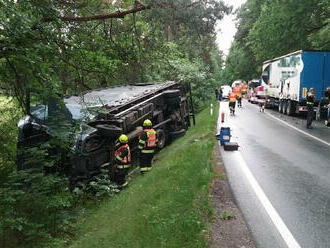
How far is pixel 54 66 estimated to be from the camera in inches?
300

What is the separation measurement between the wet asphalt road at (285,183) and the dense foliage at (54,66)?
344cm

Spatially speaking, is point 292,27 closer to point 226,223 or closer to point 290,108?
point 290,108

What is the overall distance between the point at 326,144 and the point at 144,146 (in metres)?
6.59

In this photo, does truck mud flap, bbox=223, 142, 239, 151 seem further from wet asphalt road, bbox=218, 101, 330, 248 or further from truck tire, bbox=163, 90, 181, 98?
truck tire, bbox=163, 90, 181, 98

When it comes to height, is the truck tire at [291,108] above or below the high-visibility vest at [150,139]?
below

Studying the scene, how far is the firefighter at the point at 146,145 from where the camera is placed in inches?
444

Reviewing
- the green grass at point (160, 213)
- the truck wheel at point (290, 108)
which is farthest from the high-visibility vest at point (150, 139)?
the truck wheel at point (290, 108)

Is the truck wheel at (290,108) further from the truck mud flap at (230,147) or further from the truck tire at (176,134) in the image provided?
the truck mud flap at (230,147)

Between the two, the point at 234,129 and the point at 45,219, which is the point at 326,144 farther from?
the point at 45,219

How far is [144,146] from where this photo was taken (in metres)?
11.3

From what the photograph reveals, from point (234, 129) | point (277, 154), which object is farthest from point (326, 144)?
point (234, 129)

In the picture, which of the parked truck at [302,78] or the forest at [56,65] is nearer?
the forest at [56,65]

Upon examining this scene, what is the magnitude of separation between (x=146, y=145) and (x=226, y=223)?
528cm

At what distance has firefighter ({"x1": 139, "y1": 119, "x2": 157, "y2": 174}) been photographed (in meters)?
11.3
